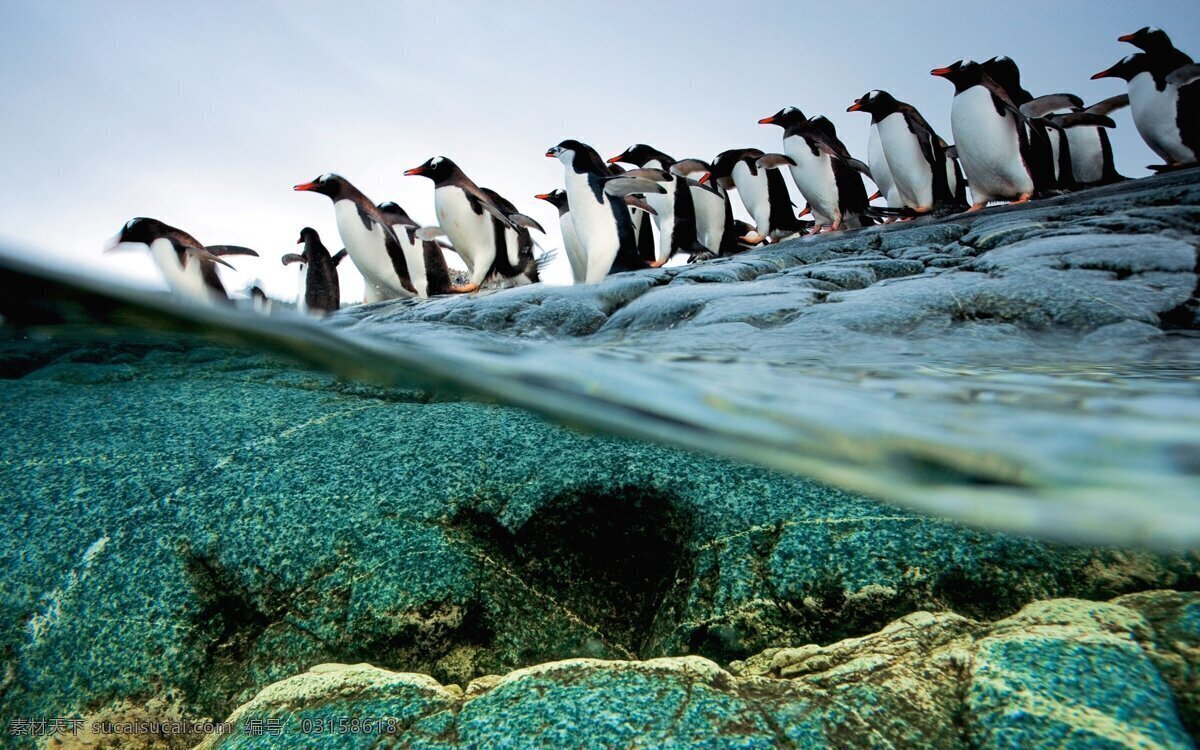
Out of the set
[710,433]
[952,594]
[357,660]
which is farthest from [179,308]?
[952,594]

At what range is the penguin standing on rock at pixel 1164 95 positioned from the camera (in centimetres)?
1072

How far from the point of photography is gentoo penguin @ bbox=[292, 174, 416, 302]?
381 inches

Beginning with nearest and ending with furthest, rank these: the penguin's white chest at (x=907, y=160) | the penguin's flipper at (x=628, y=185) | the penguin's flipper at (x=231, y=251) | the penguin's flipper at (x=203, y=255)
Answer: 1. the penguin's flipper at (x=628, y=185)
2. the penguin's flipper at (x=203, y=255)
3. the penguin's flipper at (x=231, y=251)
4. the penguin's white chest at (x=907, y=160)

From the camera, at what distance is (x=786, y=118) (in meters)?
13.0

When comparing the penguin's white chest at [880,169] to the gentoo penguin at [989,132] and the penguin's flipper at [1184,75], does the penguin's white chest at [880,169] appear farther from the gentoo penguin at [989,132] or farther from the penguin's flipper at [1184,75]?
the penguin's flipper at [1184,75]

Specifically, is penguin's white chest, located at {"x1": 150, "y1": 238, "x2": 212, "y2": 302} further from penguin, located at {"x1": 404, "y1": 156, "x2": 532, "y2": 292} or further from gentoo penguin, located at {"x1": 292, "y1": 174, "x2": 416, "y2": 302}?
penguin, located at {"x1": 404, "y1": 156, "x2": 532, "y2": 292}

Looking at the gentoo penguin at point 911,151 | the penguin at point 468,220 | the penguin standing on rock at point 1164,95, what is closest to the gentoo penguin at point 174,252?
the penguin at point 468,220

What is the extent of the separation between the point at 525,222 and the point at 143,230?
5.56m

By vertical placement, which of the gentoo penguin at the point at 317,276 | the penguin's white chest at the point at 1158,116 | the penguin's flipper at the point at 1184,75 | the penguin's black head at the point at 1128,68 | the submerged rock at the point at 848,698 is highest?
the penguin's black head at the point at 1128,68

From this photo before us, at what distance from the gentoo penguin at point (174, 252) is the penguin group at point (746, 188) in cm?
2

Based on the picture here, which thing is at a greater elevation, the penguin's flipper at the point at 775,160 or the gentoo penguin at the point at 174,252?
the penguin's flipper at the point at 775,160

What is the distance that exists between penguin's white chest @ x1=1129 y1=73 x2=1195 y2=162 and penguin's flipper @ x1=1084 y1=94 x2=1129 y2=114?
747 millimetres

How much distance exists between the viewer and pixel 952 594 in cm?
149

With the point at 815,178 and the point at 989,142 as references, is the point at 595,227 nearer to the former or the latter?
the point at 815,178
